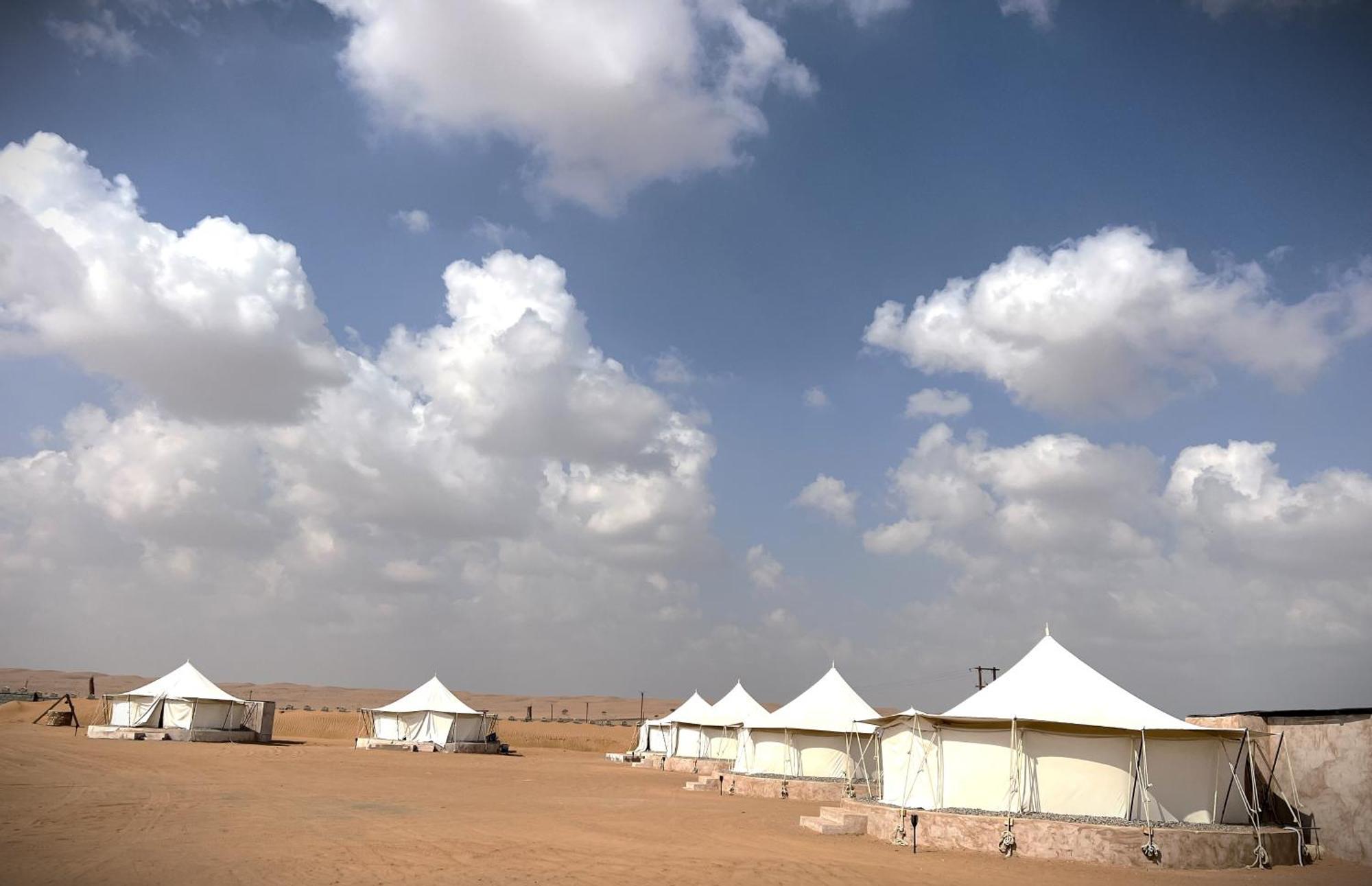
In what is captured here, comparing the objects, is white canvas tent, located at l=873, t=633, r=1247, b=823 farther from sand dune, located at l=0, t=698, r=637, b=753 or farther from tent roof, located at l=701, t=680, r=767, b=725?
sand dune, located at l=0, t=698, r=637, b=753

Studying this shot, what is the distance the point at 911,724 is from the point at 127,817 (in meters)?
15.1

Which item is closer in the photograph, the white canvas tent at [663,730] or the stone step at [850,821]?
the stone step at [850,821]

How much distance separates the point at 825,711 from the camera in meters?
31.9

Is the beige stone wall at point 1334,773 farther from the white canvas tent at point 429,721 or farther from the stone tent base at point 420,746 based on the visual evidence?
the white canvas tent at point 429,721

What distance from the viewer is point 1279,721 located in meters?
19.4

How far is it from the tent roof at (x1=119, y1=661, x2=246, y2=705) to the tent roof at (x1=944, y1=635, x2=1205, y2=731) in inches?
1540

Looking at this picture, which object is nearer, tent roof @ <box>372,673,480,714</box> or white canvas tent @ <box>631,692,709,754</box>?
white canvas tent @ <box>631,692,709,754</box>

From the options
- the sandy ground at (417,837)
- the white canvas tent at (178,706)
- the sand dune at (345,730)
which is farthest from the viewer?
the sand dune at (345,730)

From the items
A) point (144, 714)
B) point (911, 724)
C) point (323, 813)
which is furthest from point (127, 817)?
point (144, 714)

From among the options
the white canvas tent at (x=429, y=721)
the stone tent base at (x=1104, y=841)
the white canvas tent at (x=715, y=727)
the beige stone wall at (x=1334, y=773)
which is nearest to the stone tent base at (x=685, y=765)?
the white canvas tent at (x=715, y=727)

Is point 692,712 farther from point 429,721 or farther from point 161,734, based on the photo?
point 161,734

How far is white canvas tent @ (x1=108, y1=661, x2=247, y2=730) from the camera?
148 ft

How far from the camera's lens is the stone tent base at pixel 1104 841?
51.1 feet

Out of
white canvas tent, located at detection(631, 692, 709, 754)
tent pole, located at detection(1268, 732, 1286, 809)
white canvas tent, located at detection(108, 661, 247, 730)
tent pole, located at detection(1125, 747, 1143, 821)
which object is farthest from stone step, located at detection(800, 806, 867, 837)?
white canvas tent, located at detection(108, 661, 247, 730)
